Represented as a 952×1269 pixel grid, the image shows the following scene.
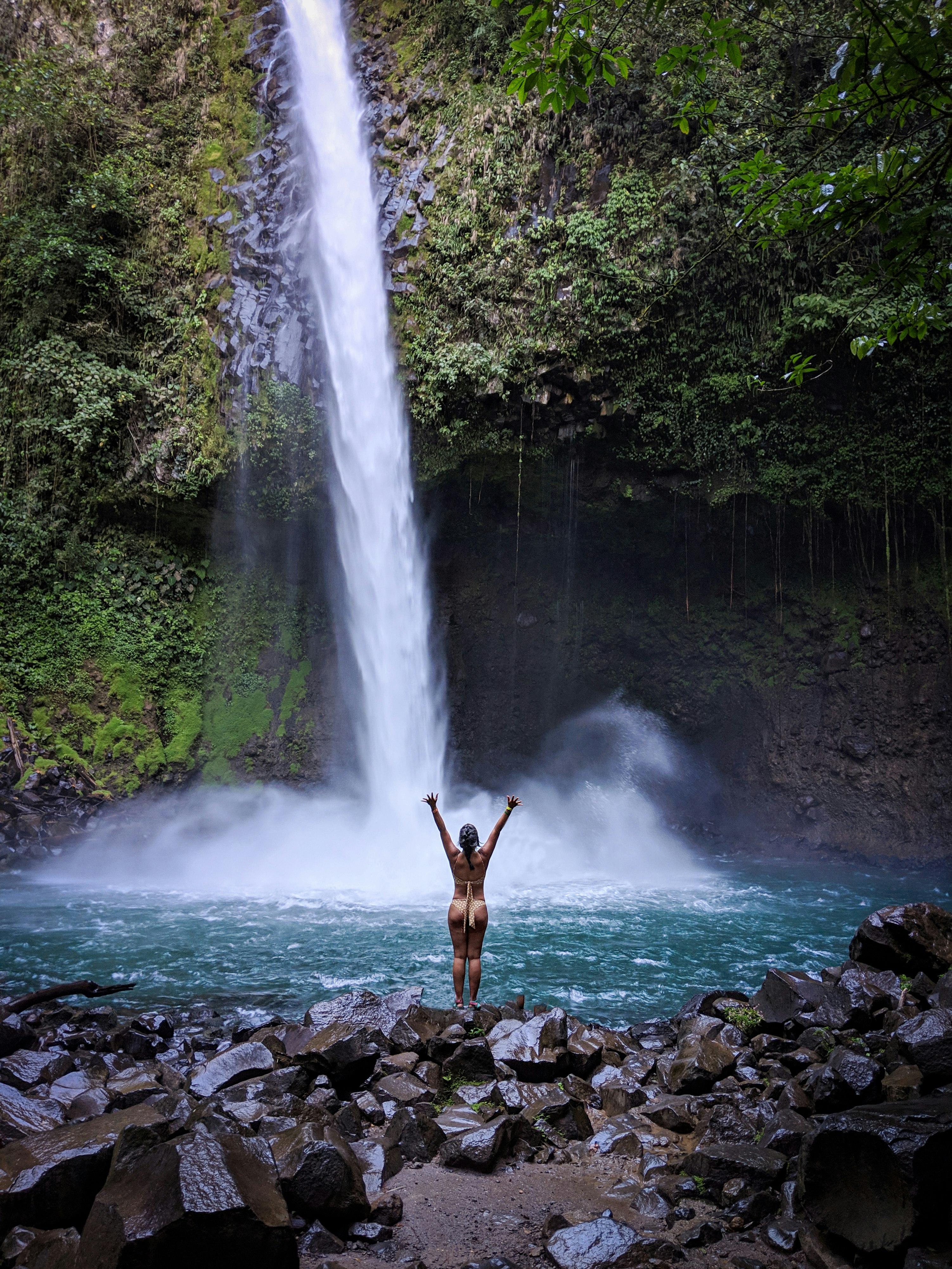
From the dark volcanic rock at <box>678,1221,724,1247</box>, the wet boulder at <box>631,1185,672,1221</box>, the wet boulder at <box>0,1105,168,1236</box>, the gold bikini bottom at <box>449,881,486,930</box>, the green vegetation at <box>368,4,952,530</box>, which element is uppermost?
the green vegetation at <box>368,4,952,530</box>

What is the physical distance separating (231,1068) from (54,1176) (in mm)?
1562

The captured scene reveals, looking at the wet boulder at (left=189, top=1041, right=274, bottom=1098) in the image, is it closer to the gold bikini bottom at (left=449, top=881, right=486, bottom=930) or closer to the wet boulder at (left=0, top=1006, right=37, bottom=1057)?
the wet boulder at (left=0, top=1006, right=37, bottom=1057)

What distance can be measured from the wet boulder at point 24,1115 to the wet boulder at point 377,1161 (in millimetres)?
1205

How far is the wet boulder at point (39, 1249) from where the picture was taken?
207cm

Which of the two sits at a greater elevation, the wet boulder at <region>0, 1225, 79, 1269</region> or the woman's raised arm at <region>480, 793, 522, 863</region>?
the woman's raised arm at <region>480, 793, 522, 863</region>

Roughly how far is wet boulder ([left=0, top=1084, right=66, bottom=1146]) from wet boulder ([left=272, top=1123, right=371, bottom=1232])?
3.26 ft

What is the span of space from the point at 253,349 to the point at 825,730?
13175 mm

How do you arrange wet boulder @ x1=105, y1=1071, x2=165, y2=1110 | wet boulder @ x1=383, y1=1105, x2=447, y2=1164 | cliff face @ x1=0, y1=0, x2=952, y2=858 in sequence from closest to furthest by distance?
wet boulder @ x1=383, y1=1105, x2=447, y2=1164 < wet boulder @ x1=105, y1=1071, x2=165, y2=1110 < cliff face @ x1=0, y1=0, x2=952, y2=858

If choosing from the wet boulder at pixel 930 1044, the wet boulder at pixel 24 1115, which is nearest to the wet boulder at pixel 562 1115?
the wet boulder at pixel 930 1044

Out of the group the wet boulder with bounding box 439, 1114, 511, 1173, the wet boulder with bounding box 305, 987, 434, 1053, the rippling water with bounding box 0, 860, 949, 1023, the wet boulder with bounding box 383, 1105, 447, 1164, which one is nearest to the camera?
the wet boulder with bounding box 439, 1114, 511, 1173

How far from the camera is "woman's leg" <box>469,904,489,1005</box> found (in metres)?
5.48

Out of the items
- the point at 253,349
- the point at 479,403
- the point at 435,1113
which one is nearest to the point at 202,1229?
the point at 435,1113

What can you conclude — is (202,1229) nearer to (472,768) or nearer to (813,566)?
(472,768)

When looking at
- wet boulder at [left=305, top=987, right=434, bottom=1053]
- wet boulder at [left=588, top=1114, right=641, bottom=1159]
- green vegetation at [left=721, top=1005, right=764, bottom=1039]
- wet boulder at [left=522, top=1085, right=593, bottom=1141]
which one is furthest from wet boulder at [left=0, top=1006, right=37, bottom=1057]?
green vegetation at [left=721, top=1005, right=764, bottom=1039]
